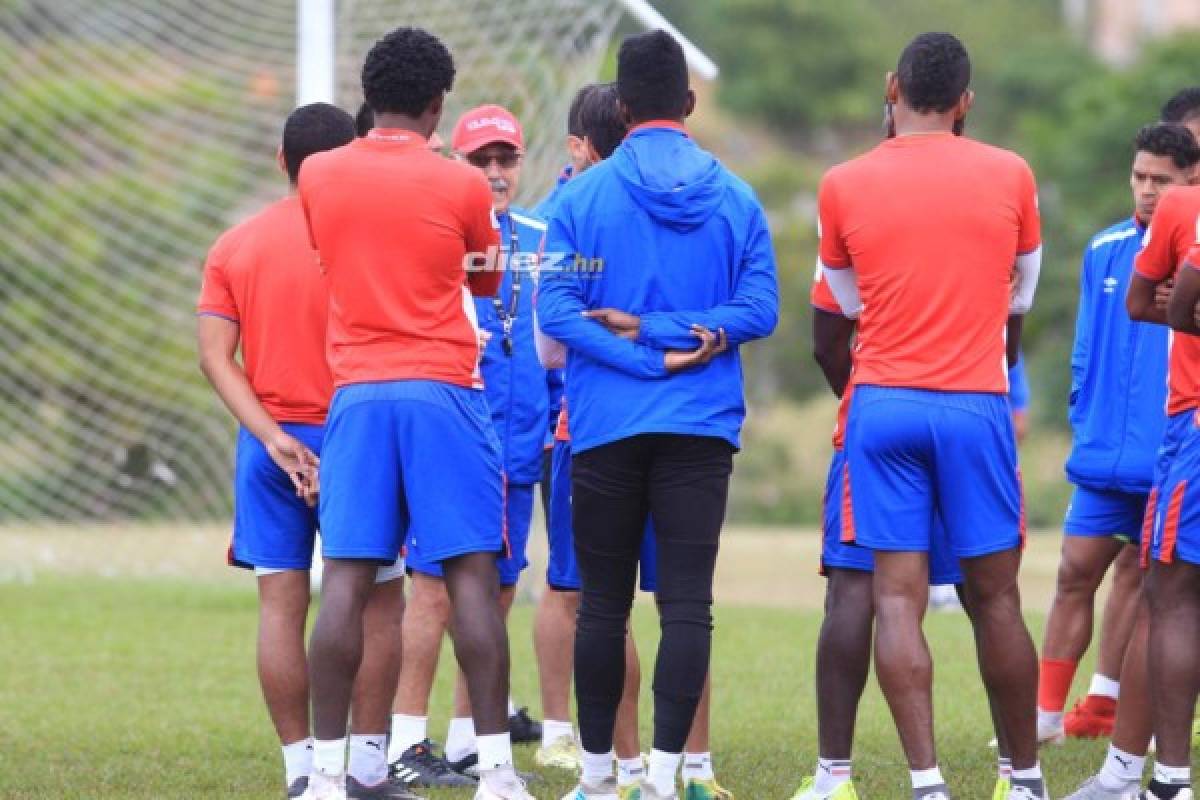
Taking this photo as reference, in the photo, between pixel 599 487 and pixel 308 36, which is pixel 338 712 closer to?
pixel 599 487

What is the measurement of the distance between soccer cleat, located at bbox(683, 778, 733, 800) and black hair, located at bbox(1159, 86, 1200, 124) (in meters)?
3.19

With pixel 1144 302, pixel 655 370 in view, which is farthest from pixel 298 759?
pixel 1144 302

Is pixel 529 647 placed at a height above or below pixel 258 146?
below

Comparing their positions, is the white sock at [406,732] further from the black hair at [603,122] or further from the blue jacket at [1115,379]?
the blue jacket at [1115,379]

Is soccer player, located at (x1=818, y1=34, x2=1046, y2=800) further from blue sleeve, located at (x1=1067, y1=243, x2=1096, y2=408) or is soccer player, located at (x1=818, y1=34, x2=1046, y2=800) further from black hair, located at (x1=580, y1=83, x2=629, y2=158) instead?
blue sleeve, located at (x1=1067, y1=243, x2=1096, y2=408)

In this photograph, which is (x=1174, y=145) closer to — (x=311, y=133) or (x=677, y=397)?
(x=677, y=397)

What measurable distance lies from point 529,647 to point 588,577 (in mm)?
5584

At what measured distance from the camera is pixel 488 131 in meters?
7.90

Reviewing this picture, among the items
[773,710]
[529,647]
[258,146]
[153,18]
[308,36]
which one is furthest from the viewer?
[258,146]

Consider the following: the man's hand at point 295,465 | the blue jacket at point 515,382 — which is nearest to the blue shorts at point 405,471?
the man's hand at point 295,465

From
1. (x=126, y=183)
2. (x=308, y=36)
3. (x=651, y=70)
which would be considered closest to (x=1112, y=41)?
(x=126, y=183)

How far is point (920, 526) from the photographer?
6.35m

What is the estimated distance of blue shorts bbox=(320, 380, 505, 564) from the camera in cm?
628

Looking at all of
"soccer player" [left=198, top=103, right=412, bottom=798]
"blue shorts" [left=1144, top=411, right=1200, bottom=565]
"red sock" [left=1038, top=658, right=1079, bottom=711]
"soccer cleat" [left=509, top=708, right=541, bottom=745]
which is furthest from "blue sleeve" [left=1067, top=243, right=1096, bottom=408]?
"soccer player" [left=198, top=103, right=412, bottom=798]
